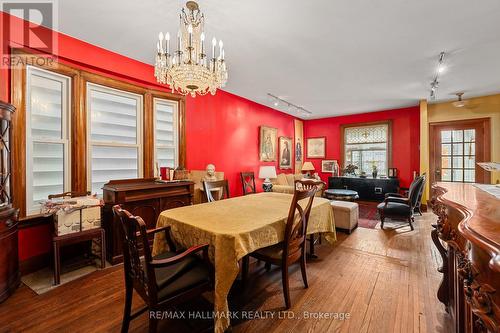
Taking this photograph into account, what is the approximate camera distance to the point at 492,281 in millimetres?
577

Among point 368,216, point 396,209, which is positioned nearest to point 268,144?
point 368,216

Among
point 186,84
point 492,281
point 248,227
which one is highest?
point 186,84

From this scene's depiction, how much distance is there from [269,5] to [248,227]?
82.9 inches

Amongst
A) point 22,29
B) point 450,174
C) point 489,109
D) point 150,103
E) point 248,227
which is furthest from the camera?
point 450,174

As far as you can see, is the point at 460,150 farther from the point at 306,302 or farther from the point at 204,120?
the point at 204,120

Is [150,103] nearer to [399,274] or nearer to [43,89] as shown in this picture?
[43,89]

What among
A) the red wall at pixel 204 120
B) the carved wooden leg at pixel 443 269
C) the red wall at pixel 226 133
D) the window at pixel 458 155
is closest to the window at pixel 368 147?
the window at pixel 458 155

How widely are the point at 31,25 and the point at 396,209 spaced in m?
5.92

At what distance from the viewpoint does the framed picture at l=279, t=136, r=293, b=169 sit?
664 cm

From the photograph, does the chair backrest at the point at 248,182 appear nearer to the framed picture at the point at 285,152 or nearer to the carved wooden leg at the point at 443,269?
the framed picture at the point at 285,152

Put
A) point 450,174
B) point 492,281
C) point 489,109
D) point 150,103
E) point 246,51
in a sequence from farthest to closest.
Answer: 1. point 450,174
2. point 489,109
3. point 150,103
4. point 246,51
5. point 492,281

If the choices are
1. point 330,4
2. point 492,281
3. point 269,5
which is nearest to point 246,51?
point 269,5

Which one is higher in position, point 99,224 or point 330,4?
point 330,4

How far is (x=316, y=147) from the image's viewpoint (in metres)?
7.55
